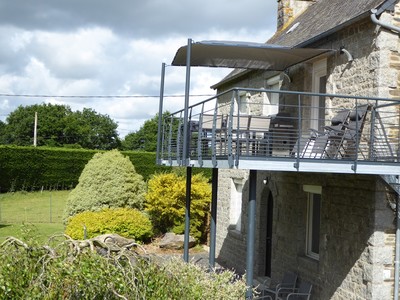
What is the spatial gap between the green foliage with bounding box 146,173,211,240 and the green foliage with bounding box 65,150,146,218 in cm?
69

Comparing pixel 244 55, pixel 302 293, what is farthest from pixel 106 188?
pixel 302 293

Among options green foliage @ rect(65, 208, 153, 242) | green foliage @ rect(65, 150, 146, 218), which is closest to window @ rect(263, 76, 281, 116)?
green foliage @ rect(65, 208, 153, 242)

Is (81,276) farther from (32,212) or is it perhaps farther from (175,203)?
(32,212)

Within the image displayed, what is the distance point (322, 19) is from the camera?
14188mm

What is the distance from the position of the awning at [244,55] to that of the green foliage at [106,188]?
25.3 ft

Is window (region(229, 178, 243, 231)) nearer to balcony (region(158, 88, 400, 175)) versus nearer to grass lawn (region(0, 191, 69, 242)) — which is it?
balcony (region(158, 88, 400, 175))

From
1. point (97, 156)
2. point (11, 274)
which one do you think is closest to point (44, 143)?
point (97, 156)

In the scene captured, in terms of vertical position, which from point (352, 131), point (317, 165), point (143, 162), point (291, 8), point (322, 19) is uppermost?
point (291, 8)

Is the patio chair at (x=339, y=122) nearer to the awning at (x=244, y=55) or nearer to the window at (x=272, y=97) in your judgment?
the awning at (x=244, y=55)

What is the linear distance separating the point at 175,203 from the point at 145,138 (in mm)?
55142

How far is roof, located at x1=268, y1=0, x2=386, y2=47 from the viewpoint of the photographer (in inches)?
442

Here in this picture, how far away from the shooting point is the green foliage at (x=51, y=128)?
224ft

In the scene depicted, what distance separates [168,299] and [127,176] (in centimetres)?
1461

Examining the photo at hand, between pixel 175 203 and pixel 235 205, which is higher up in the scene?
pixel 235 205
